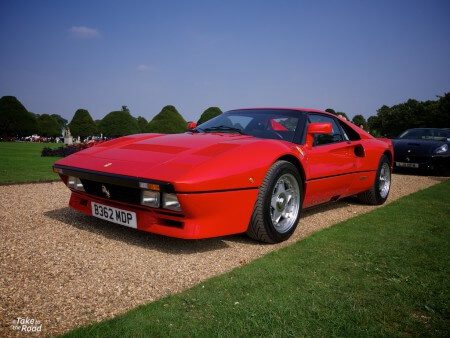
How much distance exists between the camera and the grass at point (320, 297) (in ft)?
5.37

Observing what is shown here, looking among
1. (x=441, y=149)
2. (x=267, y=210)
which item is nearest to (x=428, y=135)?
(x=441, y=149)

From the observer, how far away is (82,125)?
45.3 meters

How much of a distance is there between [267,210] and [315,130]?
998 millimetres

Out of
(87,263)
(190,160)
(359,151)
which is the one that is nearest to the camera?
(87,263)

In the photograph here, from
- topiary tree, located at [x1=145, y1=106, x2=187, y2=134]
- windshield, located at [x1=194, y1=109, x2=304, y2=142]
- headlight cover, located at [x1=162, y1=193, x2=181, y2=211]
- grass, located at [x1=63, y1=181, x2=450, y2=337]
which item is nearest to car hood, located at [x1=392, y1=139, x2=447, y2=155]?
grass, located at [x1=63, y1=181, x2=450, y2=337]

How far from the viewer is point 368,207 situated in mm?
4711

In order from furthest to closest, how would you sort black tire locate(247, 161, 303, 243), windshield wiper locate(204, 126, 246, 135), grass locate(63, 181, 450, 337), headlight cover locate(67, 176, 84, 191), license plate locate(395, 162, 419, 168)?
license plate locate(395, 162, 419, 168), windshield wiper locate(204, 126, 246, 135), headlight cover locate(67, 176, 84, 191), black tire locate(247, 161, 303, 243), grass locate(63, 181, 450, 337)

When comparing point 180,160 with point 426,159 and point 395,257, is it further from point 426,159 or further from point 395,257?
point 426,159

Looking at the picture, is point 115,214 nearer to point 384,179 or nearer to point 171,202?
point 171,202

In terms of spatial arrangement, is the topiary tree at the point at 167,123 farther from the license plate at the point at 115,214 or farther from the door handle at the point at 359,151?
the license plate at the point at 115,214

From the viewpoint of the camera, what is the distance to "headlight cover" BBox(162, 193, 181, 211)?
7.88 feet

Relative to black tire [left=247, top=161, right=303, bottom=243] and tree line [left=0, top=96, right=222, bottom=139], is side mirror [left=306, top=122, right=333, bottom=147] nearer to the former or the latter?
black tire [left=247, top=161, right=303, bottom=243]

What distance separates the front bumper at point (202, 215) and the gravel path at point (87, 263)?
0.74 feet

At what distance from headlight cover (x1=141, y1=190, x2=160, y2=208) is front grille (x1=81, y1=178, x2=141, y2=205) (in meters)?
0.04
